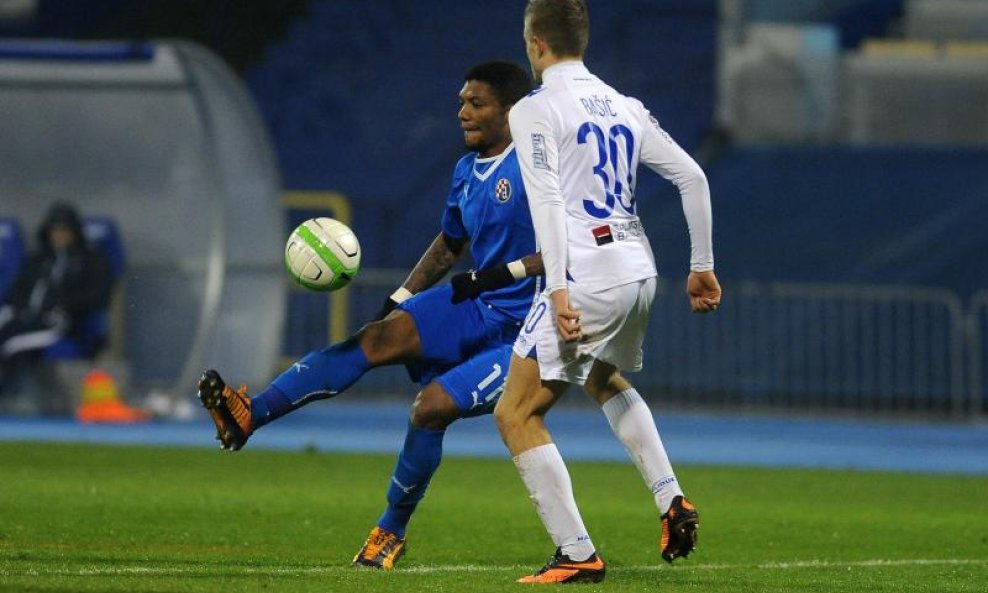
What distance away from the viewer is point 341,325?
2188cm

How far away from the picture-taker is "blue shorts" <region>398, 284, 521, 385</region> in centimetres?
830

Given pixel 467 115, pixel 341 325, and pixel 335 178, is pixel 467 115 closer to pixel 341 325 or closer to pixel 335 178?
pixel 341 325

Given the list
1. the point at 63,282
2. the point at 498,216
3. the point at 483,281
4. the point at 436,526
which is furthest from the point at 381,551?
the point at 63,282

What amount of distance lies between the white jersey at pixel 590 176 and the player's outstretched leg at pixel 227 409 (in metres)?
1.34

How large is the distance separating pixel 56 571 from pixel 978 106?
58.7 ft

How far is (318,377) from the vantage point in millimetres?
8039

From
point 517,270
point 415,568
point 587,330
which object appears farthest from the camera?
point 415,568

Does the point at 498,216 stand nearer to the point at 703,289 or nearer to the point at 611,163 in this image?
the point at 611,163

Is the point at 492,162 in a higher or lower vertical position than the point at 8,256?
higher

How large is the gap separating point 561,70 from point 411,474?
1.91m

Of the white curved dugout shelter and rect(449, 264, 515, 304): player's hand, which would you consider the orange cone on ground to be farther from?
rect(449, 264, 515, 304): player's hand

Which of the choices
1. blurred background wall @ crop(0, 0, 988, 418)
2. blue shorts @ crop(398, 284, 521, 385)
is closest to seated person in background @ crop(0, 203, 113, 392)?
blurred background wall @ crop(0, 0, 988, 418)

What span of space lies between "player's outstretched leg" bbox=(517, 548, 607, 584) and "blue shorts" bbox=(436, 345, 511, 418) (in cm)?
96

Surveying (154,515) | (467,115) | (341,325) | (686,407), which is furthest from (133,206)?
(467,115)
